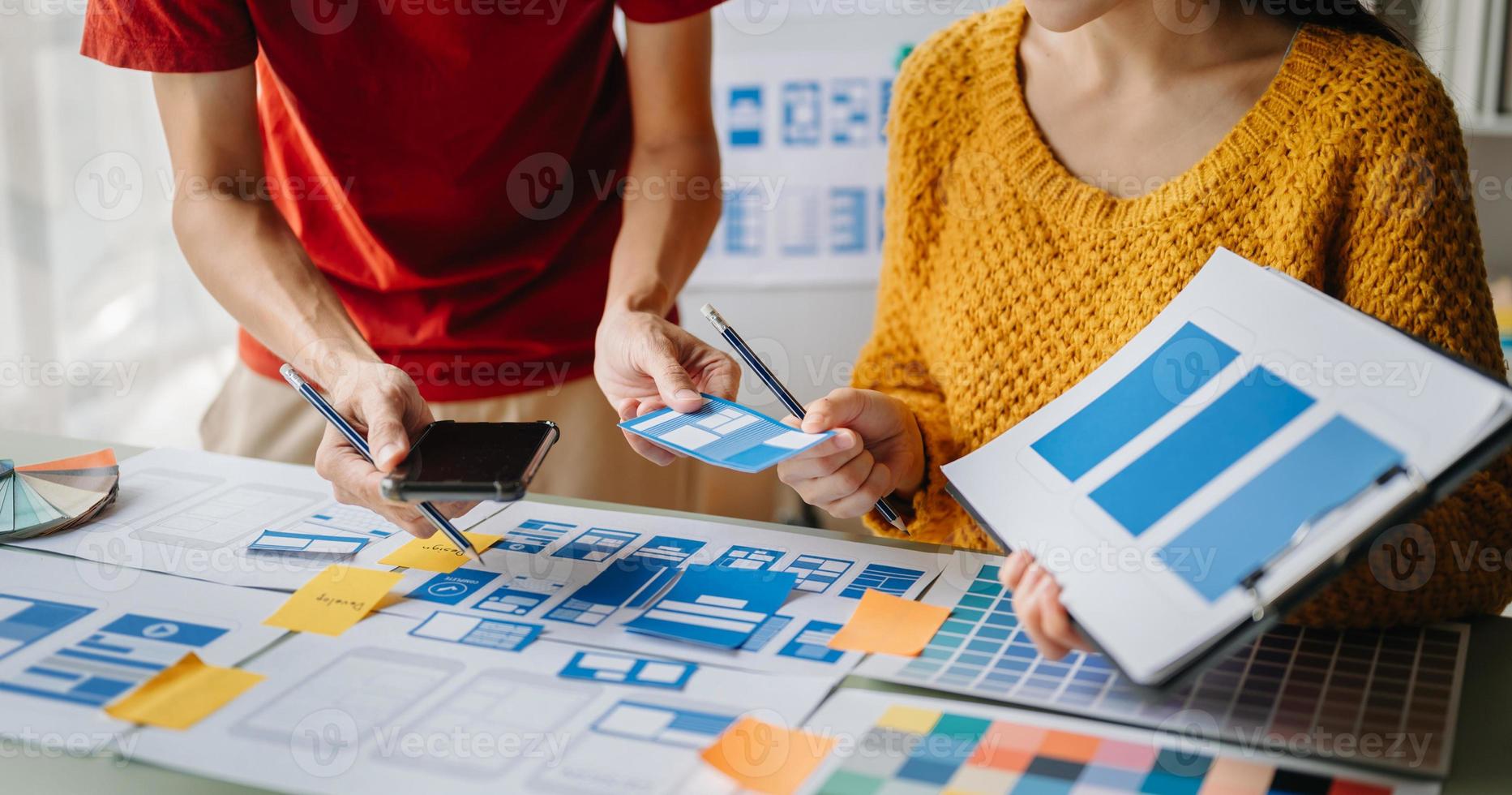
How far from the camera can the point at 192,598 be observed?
880mm

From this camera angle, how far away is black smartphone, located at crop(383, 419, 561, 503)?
828 millimetres

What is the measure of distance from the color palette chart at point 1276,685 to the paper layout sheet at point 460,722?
0.10m

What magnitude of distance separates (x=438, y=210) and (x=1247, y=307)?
0.88 m

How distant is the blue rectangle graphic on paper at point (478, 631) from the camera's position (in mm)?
811

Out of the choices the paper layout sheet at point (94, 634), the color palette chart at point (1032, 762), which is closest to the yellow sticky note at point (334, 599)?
the paper layout sheet at point (94, 634)

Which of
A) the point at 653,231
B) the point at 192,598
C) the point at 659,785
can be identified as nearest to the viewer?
the point at 659,785

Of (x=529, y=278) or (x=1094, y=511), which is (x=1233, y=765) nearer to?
(x=1094, y=511)

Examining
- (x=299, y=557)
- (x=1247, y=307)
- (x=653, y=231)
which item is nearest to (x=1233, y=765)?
(x=1247, y=307)

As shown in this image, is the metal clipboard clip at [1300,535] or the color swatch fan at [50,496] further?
the color swatch fan at [50,496]

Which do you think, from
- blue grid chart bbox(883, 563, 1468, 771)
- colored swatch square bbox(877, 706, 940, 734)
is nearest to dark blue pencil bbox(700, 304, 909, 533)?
blue grid chart bbox(883, 563, 1468, 771)

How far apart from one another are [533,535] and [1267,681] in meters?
0.57

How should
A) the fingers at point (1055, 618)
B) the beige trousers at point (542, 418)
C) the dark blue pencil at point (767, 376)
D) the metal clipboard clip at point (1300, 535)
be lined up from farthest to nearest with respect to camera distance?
the beige trousers at point (542, 418), the dark blue pencil at point (767, 376), the fingers at point (1055, 618), the metal clipboard clip at point (1300, 535)

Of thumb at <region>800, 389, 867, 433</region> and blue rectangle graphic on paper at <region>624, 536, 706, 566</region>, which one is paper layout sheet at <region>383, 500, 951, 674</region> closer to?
blue rectangle graphic on paper at <region>624, 536, 706, 566</region>

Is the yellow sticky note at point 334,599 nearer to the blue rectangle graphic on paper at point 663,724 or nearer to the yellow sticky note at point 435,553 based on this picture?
the yellow sticky note at point 435,553
